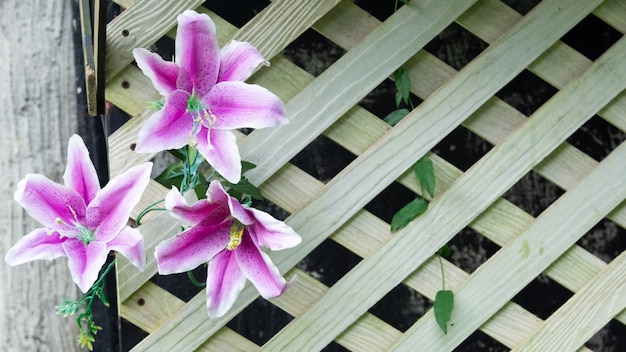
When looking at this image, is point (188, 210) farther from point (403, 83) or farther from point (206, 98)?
point (403, 83)

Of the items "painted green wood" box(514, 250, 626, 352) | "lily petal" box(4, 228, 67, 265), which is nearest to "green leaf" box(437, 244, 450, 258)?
"painted green wood" box(514, 250, 626, 352)

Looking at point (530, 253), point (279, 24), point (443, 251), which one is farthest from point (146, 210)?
point (530, 253)

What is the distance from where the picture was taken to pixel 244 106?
86cm

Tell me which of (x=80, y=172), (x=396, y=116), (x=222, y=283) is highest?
(x=396, y=116)

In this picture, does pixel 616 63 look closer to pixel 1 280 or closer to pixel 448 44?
pixel 448 44

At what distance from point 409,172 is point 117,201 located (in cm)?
40

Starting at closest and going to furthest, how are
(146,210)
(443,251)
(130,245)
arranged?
1. (130,245)
2. (146,210)
3. (443,251)

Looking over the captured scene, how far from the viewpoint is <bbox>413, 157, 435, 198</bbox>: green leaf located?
3.47ft

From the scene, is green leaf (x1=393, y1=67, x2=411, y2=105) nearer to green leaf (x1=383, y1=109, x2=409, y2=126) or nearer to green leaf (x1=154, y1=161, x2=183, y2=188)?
green leaf (x1=383, y1=109, x2=409, y2=126)

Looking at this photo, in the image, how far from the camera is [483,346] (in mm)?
1249

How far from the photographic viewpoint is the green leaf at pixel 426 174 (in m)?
1.06

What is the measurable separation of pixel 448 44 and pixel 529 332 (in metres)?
0.43

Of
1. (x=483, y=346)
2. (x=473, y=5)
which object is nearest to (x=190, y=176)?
(x=473, y=5)

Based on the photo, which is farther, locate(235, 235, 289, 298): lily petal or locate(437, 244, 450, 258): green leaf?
locate(437, 244, 450, 258): green leaf
